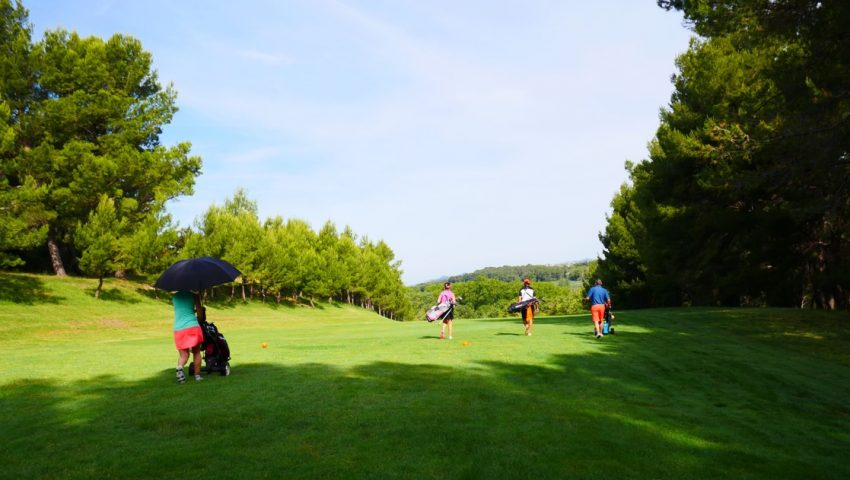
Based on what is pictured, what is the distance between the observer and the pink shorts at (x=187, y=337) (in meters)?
10.5

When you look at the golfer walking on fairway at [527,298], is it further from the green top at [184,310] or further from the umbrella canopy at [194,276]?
the green top at [184,310]

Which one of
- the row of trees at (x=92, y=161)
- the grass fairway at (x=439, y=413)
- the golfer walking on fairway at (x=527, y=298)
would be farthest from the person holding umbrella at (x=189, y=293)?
the row of trees at (x=92, y=161)

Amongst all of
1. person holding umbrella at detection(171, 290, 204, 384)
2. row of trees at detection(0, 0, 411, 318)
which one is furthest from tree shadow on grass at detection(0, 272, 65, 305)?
person holding umbrella at detection(171, 290, 204, 384)

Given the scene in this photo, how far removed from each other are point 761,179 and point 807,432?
13.7 m

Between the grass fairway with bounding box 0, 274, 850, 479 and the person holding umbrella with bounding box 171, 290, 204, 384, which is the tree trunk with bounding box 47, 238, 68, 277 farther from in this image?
the person holding umbrella with bounding box 171, 290, 204, 384

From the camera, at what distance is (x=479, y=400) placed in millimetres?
8852

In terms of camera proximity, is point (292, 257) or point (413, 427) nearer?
point (413, 427)

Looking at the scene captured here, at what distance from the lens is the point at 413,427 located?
7125 millimetres

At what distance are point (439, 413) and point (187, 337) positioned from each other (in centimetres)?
557

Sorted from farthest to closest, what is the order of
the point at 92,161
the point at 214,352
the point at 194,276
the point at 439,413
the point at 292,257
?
1. the point at 292,257
2. the point at 92,161
3. the point at 214,352
4. the point at 194,276
5. the point at 439,413

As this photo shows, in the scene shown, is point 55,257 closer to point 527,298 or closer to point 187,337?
point 527,298

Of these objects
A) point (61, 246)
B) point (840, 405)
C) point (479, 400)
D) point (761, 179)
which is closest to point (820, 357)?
point (761, 179)

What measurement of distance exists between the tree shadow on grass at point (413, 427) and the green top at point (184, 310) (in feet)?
3.89

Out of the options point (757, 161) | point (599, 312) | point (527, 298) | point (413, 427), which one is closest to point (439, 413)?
point (413, 427)
